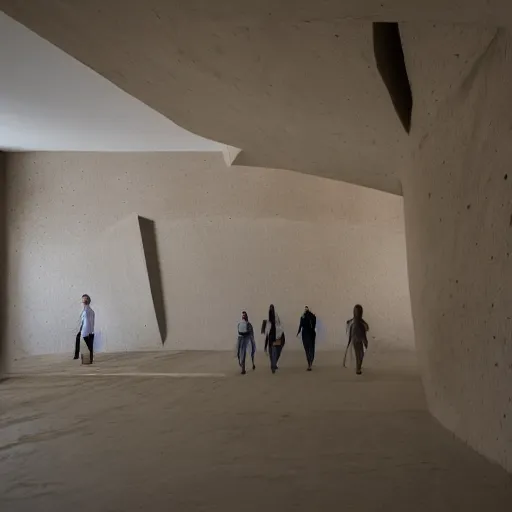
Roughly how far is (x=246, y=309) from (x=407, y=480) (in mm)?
6130

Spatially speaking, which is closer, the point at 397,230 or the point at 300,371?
the point at 300,371

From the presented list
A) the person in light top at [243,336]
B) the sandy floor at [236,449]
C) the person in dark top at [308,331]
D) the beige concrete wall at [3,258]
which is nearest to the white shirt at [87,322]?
the beige concrete wall at [3,258]

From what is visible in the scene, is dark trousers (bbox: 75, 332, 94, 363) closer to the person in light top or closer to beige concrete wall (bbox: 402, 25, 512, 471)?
the person in light top

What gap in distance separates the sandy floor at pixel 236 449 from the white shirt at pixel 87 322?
1.67 metres

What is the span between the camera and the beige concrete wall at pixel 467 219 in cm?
291

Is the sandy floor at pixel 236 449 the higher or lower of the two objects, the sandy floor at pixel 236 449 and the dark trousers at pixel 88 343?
the lower

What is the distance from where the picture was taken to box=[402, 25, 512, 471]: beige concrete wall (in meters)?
2.91

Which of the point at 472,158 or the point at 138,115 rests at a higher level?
the point at 138,115

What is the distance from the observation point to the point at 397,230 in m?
9.04

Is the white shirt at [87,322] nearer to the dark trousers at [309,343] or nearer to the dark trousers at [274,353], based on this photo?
the dark trousers at [274,353]

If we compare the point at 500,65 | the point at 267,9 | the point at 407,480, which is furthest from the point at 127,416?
the point at 500,65

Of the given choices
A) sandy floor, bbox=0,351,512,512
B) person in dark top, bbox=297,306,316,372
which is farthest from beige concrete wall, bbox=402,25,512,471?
person in dark top, bbox=297,306,316,372

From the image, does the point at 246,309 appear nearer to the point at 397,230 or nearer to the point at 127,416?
the point at 397,230

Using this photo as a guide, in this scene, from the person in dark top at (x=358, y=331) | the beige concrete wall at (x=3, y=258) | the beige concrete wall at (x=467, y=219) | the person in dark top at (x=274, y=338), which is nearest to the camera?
the beige concrete wall at (x=467, y=219)
